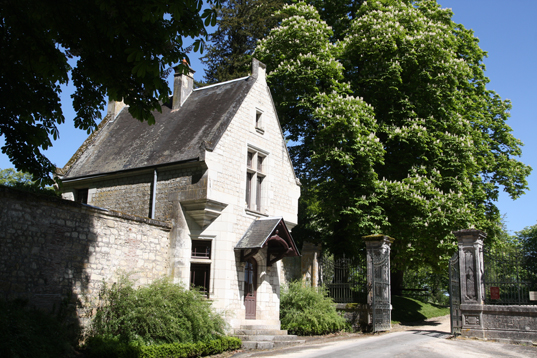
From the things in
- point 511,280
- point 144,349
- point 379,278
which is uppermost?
point 511,280

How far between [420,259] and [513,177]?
313 inches

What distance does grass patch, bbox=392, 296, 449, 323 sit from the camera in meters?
22.1

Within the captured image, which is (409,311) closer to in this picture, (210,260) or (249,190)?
(249,190)

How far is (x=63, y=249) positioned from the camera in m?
11.3

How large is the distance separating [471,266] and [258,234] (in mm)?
6892

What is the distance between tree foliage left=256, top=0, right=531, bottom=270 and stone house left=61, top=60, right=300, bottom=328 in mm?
2562

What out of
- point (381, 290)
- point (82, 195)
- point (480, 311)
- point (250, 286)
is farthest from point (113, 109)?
point (480, 311)

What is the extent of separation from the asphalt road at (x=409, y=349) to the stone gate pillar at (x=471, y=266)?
1.43 meters

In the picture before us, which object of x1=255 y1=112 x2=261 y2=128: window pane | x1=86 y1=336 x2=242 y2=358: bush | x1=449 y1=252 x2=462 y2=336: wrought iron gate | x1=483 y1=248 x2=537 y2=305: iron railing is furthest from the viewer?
x1=255 y1=112 x2=261 y2=128: window pane

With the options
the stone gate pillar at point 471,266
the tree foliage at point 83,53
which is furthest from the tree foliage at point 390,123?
the tree foliage at point 83,53

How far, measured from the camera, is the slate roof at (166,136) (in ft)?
52.1

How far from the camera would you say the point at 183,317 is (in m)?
12.4

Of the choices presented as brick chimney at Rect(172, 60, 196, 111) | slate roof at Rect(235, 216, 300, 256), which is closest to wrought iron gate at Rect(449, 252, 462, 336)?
slate roof at Rect(235, 216, 300, 256)

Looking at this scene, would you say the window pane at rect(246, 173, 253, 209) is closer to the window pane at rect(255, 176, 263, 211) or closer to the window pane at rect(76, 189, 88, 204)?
the window pane at rect(255, 176, 263, 211)
